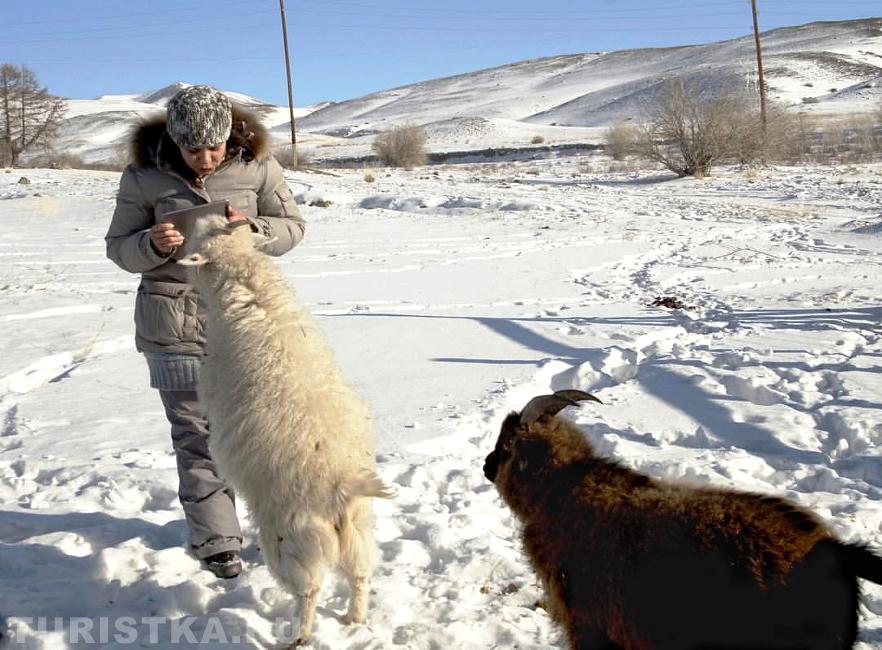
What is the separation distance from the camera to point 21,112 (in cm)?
3656

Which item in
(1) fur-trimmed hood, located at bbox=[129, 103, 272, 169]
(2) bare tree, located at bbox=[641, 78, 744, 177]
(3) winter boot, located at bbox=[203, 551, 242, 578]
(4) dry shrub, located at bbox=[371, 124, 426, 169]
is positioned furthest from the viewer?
(4) dry shrub, located at bbox=[371, 124, 426, 169]

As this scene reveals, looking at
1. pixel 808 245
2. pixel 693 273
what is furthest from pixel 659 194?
pixel 693 273

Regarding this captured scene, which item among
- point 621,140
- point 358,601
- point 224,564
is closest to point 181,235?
point 224,564

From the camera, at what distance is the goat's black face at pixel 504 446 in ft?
8.71

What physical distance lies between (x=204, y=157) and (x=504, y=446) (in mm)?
1775

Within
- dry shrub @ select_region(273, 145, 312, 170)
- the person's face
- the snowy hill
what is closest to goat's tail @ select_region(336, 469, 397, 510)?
the person's face

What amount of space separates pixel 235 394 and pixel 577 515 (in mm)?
1443

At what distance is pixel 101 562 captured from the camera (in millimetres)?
3475

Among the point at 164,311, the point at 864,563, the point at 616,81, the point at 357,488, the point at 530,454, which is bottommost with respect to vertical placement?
the point at 864,563

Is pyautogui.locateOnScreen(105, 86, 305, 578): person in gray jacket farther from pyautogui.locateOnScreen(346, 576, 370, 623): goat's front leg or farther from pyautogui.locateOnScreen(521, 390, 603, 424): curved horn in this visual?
pyautogui.locateOnScreen(521, 390, 603, 424): curved horn

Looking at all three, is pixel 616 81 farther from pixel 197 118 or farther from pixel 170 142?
pixel 197 118

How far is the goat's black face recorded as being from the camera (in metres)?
2.65

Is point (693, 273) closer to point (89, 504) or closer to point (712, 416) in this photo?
point (712, 416)

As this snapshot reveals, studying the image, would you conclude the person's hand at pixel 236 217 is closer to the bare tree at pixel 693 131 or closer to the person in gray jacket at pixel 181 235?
the person in gray jacket at pixel 181 235
